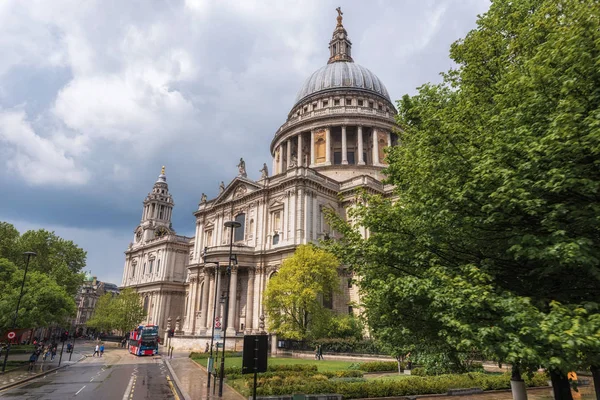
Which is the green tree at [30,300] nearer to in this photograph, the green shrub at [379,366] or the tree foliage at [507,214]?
the green shrub at [379,366]

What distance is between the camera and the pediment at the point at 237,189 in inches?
2241

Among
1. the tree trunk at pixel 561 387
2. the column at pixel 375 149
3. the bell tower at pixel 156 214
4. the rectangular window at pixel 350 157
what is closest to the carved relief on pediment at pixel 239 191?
the rectangular window at pixel 350 157

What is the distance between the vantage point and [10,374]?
1163 inches

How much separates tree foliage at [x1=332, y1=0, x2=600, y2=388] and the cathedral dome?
63.5m

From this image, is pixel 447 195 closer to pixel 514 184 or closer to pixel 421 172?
pixel 421 172

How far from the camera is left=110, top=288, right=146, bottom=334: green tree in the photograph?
72.2 meters

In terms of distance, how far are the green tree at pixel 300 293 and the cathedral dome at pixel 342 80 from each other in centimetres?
4323

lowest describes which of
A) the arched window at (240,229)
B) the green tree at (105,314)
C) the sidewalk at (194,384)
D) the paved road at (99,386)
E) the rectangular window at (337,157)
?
the paved road at (99,386)

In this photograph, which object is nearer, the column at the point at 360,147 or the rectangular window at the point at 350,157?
the column at the point at 360,147

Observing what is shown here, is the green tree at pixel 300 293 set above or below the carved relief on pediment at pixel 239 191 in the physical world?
below

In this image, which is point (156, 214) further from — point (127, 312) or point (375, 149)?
point (375, 149)

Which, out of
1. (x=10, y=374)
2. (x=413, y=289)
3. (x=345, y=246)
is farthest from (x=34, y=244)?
(x=413, y=289)

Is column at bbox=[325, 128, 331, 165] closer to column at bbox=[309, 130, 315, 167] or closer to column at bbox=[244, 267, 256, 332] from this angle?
column at bbox=[309, 130, 315, 167]

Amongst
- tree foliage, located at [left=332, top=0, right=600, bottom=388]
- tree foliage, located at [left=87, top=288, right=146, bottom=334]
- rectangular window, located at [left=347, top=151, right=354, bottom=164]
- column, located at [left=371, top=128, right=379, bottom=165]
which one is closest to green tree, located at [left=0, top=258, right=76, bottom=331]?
tree foliage, located at [left=87, top=288, right=146, bottom=334]
